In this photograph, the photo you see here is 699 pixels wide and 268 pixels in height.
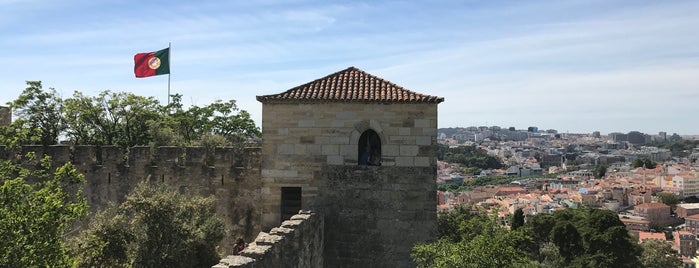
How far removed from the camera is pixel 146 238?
1298cm

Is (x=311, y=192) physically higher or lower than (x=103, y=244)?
higher

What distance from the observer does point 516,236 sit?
1171 centimetres

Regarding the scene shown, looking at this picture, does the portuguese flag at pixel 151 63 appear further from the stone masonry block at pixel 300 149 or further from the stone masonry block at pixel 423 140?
the stone masonry block at pixel 423 140

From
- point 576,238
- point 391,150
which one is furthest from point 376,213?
point 576,238

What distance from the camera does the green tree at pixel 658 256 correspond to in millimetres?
64438

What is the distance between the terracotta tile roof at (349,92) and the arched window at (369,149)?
96 cm

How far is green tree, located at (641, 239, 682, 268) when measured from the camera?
211 ft

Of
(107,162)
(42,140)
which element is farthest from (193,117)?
(107,162)

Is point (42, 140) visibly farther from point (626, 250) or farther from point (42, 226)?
point (626, 250)

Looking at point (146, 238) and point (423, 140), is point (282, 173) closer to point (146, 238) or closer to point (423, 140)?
point (146, 238)

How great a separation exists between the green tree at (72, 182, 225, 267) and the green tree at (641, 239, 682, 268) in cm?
6214

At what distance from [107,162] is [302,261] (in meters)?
10.3

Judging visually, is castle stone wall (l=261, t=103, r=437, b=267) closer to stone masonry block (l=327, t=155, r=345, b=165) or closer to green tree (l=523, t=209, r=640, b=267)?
stone masonry block (l=327, t=155, r=345, b=165)

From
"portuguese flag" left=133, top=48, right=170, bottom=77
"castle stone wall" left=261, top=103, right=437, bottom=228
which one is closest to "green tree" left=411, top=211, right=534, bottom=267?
"castle stone wall" left=261, top=103, right=437, bottom=228
